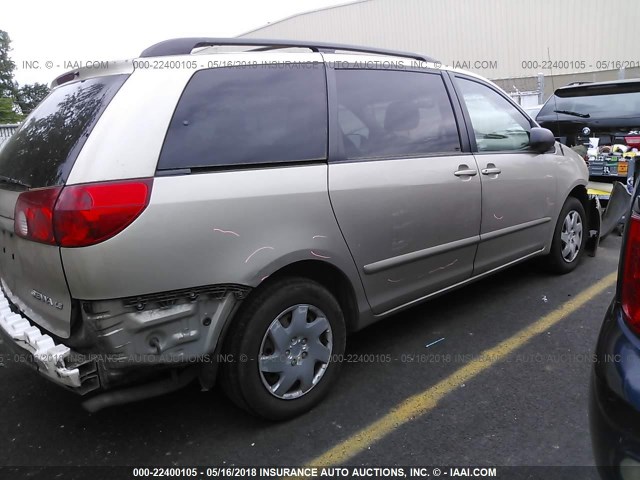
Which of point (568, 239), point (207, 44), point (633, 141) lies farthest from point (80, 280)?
point (633, 141)

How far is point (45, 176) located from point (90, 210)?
37 centimetres

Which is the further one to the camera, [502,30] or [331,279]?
[502,30]

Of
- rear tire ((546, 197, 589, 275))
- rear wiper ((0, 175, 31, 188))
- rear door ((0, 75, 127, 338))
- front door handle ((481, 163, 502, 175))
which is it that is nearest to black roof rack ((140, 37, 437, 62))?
rear door ((0, 75, 127, 338))

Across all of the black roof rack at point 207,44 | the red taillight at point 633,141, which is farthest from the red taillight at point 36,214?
the red taillight at point 633,141

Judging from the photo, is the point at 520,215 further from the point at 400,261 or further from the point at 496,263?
the point at 400,261

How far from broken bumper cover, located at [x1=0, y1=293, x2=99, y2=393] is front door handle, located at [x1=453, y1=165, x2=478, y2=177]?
232cm

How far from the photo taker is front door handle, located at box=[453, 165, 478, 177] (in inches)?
124

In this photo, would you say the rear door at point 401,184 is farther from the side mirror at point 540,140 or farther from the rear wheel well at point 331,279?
the side mirror at point 540,140

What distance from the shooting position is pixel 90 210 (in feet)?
6.15

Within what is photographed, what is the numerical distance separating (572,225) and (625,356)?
3215 millimetres

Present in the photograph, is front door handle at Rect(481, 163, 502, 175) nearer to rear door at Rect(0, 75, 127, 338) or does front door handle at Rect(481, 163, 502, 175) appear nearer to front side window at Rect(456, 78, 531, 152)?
front side window at Rect(456, 78, 531, 152)

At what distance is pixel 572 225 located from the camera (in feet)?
14.4

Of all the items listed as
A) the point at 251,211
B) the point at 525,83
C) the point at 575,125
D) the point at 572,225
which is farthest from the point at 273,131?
the point at 525,83

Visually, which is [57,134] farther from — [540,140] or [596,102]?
[596,102]
